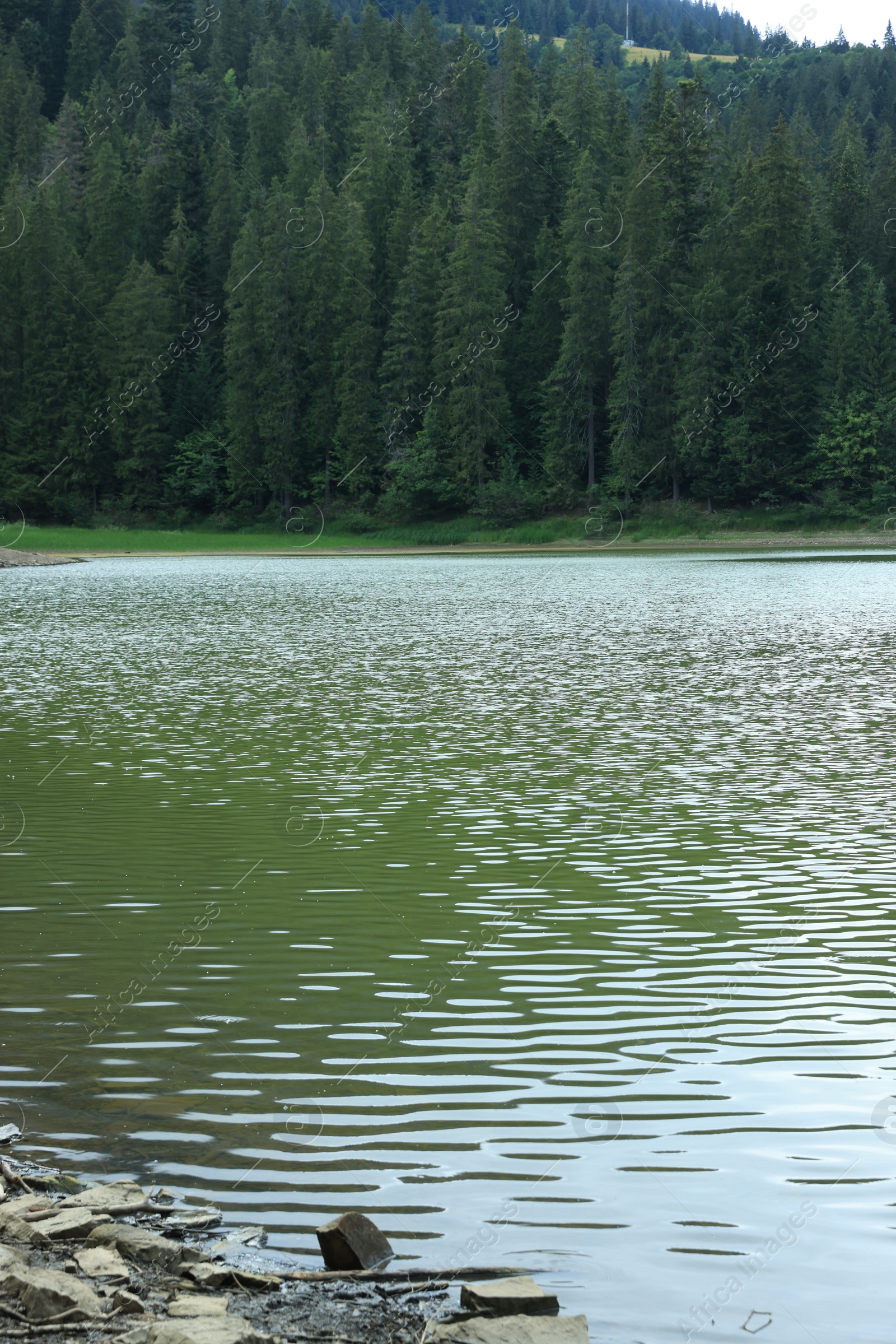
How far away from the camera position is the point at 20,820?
13.7 m

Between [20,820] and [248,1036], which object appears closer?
[248,1036]

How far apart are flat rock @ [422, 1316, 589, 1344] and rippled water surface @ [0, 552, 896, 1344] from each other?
0.68 feet

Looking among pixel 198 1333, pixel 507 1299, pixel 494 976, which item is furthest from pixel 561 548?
pixel 198 1333

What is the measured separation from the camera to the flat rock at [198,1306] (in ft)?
15.7

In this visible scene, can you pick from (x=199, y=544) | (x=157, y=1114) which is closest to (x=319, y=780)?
(x=157, y=1114)

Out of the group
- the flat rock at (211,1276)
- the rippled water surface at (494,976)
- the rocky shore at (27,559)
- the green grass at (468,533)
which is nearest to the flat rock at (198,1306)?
the flat rock at (211,1276)

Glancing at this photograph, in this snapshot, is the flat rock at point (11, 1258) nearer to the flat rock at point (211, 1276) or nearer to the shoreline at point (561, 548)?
the flat rock at point (211, 1276)

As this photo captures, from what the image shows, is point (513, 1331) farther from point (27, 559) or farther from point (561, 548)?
point (561, 548)

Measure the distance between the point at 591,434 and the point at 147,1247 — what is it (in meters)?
94.7

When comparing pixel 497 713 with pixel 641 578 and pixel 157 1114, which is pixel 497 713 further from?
pixel 641 578

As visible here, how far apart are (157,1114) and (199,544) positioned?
88.2 m

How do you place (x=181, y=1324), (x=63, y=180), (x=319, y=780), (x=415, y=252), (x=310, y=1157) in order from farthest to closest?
(x=63, y=180), (x=415, y=252), (x=319, y=780), (x=310, y=1157), (x=181, y=1324)

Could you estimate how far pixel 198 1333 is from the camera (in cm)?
440

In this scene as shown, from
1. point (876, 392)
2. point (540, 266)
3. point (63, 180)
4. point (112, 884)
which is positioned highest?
point (63, 180)
